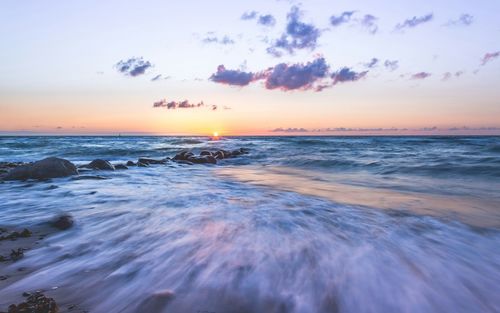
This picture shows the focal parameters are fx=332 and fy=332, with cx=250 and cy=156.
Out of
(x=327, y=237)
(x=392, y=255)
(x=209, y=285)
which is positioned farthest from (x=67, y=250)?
(x=392, y=255)

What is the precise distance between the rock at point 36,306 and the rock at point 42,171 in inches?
319

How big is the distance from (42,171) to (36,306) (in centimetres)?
842

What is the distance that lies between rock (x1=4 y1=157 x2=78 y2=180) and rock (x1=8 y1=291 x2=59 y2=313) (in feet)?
26.6

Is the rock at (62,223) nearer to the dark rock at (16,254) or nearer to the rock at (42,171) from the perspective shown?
the dark rock at (16,254)

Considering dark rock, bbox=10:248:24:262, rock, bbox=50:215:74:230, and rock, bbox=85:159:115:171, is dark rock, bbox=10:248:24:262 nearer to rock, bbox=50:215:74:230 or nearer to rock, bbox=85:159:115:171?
rock, bbox=50:215:74:230

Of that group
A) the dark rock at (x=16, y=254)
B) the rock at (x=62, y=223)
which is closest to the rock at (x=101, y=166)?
the rock at (x=62, y=223)

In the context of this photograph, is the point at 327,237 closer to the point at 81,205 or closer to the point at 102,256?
the point at 102,256

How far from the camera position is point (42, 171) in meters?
9.33

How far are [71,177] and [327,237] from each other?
313 inches

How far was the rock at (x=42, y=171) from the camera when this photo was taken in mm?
9188

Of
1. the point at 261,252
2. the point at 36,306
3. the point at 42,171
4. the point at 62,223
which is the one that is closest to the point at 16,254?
the point at 62,223

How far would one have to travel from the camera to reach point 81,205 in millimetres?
5711

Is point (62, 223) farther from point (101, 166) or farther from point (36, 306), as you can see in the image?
point (101, 166)

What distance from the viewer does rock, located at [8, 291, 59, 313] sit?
7.03 feet
